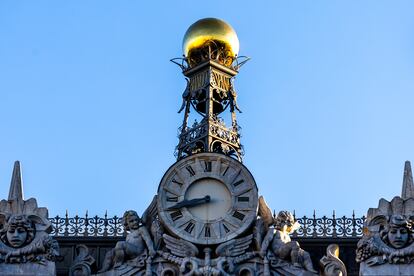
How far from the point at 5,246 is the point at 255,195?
5.46 metres

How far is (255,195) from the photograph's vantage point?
3953 centimetres

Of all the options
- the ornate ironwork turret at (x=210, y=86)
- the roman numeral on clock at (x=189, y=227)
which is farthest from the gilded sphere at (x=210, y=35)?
the roman numeral on clock at (x=189, y=227)

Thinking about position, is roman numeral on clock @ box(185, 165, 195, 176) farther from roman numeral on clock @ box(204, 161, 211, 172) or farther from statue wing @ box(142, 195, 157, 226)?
statue wing @ box(142, 195, 157, 226)

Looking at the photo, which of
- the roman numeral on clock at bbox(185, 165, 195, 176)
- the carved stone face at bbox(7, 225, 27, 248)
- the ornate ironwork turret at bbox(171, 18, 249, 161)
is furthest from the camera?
the ornate ironwork turret at bbox(171, 18, 249, 161)

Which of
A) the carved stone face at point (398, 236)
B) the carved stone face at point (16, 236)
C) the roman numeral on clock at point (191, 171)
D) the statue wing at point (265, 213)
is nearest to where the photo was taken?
the carved stone face at point (398, 236)

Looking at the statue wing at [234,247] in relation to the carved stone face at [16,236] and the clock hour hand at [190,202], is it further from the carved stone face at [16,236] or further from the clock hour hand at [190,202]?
the carved stone face at [16,236]

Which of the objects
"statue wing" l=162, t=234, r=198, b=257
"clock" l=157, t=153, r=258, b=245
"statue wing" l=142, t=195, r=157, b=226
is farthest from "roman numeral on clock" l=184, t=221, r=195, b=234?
"statue wing" l=142, t=195, r=157, b=226

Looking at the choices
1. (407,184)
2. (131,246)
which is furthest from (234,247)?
(407,184)

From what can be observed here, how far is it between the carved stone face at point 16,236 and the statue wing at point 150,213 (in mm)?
2636

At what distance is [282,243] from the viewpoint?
1543 inches

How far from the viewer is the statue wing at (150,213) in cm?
3981

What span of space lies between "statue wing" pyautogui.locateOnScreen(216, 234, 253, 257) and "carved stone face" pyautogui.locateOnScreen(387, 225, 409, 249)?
9.85 feet

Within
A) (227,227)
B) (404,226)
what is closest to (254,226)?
(227,227)

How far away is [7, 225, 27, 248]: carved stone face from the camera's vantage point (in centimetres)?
3903
